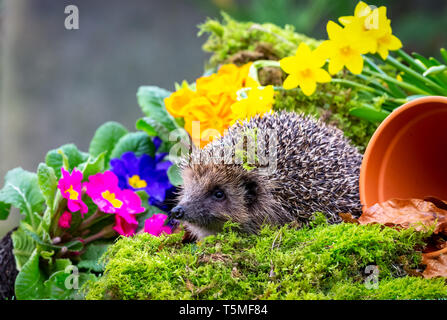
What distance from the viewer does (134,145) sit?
3637 millimetres

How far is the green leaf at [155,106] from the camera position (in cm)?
362

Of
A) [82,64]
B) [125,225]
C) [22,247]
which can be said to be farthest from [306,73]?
[82,64]

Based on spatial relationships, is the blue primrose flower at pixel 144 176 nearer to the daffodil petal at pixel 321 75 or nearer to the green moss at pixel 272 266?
the green moss at pixel 272 266

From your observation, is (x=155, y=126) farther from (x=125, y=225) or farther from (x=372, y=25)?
(x=372, y=25)

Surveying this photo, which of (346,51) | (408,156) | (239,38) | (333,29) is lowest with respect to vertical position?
(408,156)

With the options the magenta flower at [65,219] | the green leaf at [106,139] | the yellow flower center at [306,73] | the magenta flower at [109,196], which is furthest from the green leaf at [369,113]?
the magenta flower at [65,219]

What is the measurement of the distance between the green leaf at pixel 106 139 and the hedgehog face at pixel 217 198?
1285 mm

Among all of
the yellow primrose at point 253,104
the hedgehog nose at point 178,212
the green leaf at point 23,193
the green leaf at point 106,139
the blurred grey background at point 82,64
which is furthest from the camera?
the blurred grey background at point 82,64

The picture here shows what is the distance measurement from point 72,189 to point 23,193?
0.59m

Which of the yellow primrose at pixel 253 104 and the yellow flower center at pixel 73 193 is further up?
the yellow primrose at pixel 253 104

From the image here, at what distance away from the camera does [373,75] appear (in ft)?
11.5

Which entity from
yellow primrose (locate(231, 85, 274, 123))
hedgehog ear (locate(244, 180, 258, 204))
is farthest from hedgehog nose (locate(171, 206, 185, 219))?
yellow primrose (locate(231, 85, 274, 123))

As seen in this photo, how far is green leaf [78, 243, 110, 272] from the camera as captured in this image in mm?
2944
